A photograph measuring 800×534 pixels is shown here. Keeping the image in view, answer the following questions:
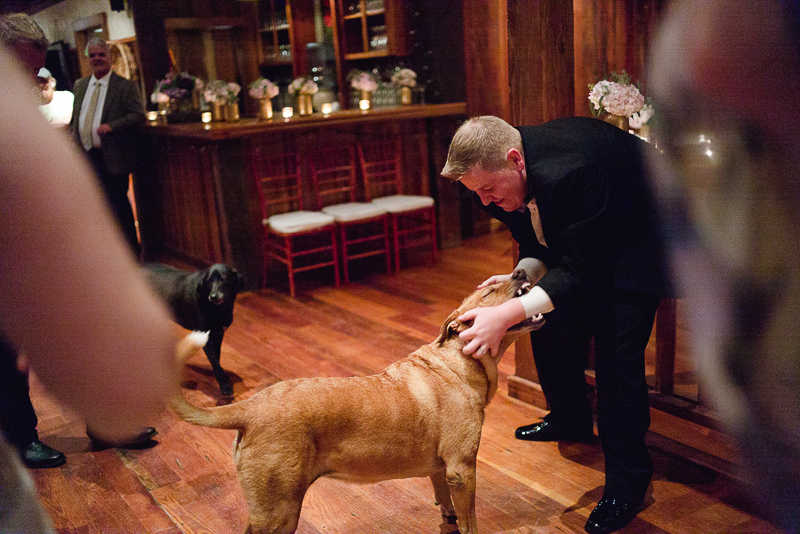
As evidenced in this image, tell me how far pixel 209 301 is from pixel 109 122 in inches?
109

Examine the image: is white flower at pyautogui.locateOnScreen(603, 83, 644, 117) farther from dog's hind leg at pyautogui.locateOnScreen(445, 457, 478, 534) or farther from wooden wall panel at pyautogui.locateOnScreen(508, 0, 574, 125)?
dog's hind leg at pyautogui.locateOnScreen(445, 457, 478, 534)

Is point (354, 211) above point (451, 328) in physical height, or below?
below

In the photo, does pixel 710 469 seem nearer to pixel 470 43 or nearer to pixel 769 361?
pixel 769 361

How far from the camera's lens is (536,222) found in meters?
2.19

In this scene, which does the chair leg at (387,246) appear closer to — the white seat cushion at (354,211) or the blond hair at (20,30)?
the white seat cushion at (354,211)

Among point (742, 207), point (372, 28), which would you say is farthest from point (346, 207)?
point (742, 207)

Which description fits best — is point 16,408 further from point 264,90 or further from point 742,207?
point 264,90

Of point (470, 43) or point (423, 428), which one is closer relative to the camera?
point (423, 428)

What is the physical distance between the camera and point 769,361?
0.48 metres

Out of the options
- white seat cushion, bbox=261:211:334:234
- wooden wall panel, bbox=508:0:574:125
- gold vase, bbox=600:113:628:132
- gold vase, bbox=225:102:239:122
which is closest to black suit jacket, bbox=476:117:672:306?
wooden wall panel, bbox=508:0:574:125

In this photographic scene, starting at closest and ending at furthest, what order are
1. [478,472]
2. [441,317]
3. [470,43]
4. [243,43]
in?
1. [478,472]
2. [441,317]
3. [470,43]
4. [243,43]

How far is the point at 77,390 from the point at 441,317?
3928mm

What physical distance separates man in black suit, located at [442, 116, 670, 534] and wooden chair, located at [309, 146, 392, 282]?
3.06 meters

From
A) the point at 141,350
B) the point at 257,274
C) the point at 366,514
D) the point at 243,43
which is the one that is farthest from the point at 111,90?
the point at 141,350
